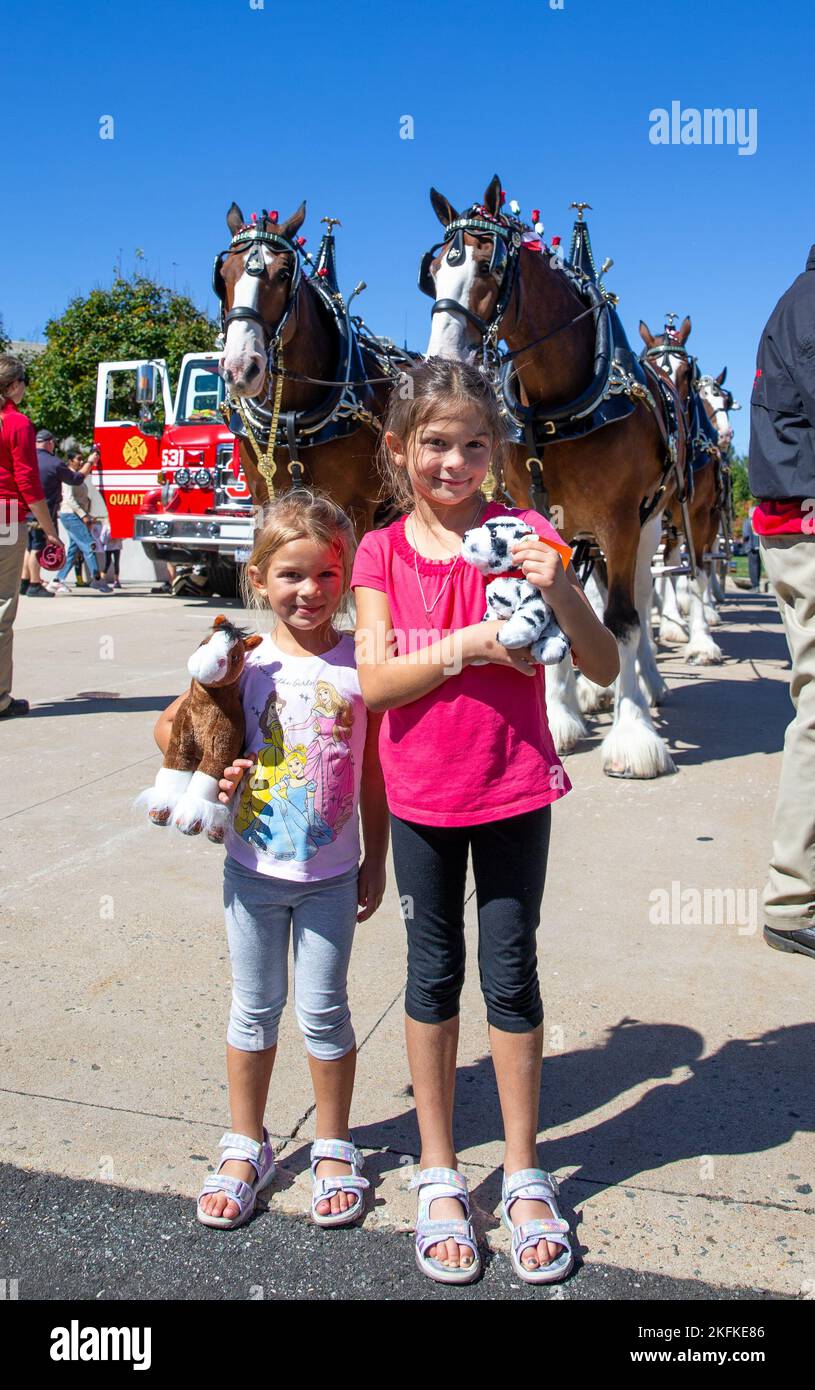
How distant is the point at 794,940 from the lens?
11.6 feet

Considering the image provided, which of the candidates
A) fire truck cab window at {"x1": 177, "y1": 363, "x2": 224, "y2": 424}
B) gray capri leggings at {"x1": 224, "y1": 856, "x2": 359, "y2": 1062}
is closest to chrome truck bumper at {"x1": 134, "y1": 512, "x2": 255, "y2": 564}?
fire truck cab window at {"x1": 177, "y1": 363, "x2": 224, "y2": 424}

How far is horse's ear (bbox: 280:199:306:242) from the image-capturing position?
5.34m

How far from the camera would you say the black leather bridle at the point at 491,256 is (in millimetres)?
4871

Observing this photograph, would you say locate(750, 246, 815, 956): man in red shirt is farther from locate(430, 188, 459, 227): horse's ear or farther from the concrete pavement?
locate(430, 188, 459, 227): horse's ear

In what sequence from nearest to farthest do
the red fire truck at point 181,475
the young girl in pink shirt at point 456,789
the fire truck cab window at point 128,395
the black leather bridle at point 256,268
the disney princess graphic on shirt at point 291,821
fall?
the young girl in pink shirt at point 456,789, the disney princess graphic on shirt at point 291,821, the black leather bridle at point 256,268, the red fire truck at point 181,475, the fire truck cab window at point 128,395

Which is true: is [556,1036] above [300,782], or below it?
below

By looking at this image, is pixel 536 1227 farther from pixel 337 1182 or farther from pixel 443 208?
pixel 443 208

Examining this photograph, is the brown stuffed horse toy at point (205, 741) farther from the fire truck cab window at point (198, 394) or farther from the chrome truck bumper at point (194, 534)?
the fire truck cab window at point (198, 394)

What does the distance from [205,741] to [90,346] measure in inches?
1021

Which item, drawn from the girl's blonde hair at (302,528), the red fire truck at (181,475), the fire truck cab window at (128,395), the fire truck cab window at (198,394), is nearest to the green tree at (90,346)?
the fire truck cab window at (128,395)

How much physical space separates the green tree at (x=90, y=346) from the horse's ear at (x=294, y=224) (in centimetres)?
2116

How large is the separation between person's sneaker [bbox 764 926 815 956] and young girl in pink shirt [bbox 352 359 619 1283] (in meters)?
1.58

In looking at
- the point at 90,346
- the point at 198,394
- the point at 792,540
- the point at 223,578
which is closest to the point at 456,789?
the point at 792,540
